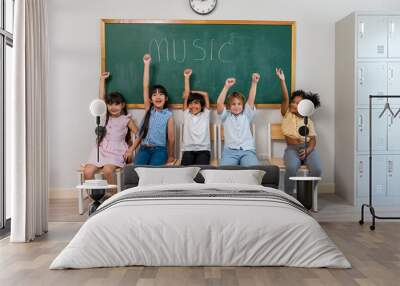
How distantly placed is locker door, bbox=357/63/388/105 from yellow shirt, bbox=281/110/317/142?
67 cm

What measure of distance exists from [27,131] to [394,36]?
4.35 meters

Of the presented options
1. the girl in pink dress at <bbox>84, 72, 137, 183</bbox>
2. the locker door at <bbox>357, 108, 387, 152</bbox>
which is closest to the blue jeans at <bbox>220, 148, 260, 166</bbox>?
the girl in pink dress at <bbox>84, 72, 137, 183</bbox>

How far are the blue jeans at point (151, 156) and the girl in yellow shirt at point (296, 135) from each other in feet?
4.84

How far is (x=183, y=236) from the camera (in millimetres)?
4023

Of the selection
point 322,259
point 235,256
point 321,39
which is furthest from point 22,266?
point 321,39

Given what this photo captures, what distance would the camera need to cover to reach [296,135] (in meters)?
7.27

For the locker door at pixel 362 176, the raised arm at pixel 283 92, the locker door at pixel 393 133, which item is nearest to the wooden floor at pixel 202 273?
the locker door at pixel 362 176

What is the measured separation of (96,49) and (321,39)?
9.32 ft

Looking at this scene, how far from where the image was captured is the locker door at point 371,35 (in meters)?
6.95

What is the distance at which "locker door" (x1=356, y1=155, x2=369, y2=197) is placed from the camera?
23.0ft

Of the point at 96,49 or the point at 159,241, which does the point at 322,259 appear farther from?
the point at 96,49

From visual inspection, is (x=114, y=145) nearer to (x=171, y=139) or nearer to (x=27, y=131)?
(x=171, y=139)

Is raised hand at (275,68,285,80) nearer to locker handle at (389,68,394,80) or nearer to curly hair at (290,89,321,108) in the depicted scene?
curly hair at (290,89,321,108)

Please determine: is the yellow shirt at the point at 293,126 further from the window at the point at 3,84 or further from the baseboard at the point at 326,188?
the window at the point at 3,84
